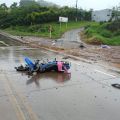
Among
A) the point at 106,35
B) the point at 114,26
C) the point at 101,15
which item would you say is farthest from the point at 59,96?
the point at 101,15

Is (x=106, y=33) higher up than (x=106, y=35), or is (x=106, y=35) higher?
(x=106, y=33)

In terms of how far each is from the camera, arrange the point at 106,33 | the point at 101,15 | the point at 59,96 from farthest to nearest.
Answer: the point at 101,15 → the point at 106,33 → the point at 59,96

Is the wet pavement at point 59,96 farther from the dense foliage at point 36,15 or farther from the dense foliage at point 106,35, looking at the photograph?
the dense foliage at point 36,15

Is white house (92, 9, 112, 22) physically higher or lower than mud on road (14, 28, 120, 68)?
higher

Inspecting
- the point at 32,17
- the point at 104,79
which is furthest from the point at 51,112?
the point at 32,17

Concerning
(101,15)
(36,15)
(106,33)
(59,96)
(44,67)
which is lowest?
(59,96)

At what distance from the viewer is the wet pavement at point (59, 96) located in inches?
293

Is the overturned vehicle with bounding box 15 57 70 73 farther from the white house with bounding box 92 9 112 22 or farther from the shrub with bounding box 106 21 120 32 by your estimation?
the white house with bounding box 92 9 112 22

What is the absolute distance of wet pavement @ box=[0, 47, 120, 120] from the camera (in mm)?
7444

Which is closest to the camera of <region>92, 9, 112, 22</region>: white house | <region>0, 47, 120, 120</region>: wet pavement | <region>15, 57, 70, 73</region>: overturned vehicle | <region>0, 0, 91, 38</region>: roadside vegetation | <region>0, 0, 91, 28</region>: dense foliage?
<region>0, 47, 120, 120</region>: wet pavement

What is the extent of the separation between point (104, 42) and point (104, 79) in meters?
23.4

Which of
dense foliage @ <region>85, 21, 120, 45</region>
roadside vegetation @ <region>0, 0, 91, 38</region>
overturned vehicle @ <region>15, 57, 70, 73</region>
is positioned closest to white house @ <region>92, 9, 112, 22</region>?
roadside vegetation @ <region>0, 0, 91, 38</region>

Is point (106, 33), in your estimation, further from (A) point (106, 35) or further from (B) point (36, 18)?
(B) point (36, 18)

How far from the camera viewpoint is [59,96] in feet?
30.0
